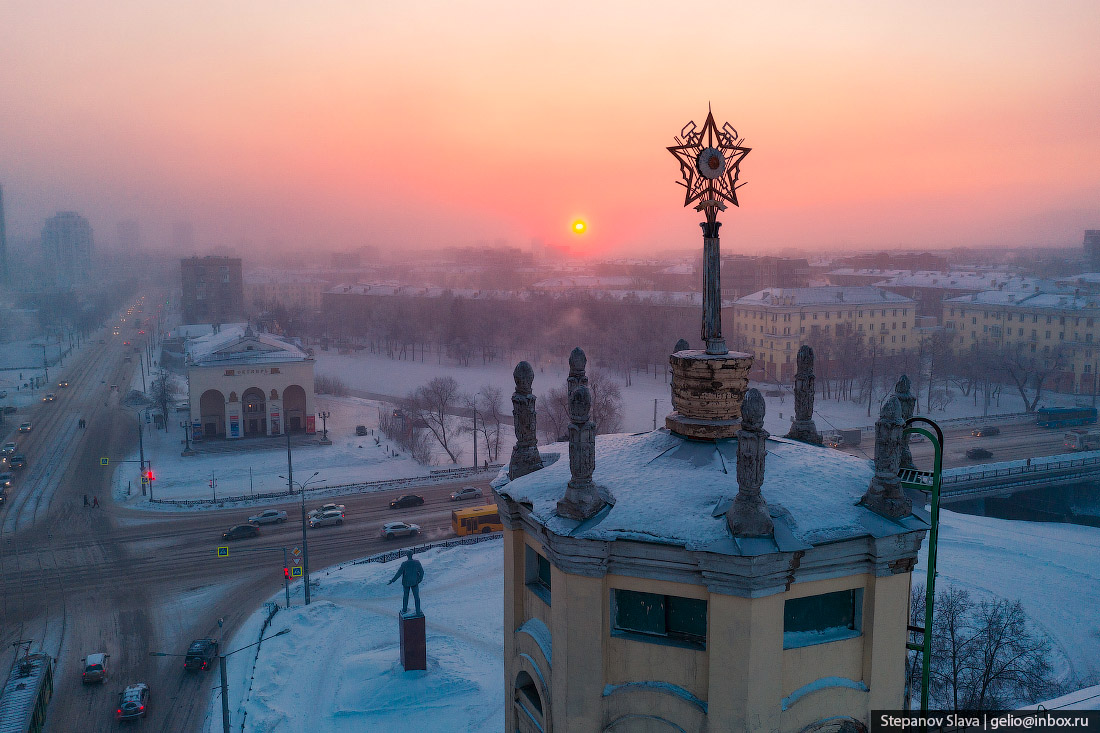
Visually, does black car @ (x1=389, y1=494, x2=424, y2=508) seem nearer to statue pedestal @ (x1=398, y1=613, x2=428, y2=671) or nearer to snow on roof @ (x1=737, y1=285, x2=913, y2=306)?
statue pedestal @ (x1=398, y1=613, x2=428, y2=671)

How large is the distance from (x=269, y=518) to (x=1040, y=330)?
91908 millimetres

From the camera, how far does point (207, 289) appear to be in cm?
16125

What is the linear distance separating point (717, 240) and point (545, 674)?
15.9 feet

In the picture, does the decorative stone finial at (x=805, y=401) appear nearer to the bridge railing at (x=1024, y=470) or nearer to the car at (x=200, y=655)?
the car at (x=200, y=655)

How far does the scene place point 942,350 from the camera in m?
93.6

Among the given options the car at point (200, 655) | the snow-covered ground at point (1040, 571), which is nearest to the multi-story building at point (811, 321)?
the snow-covered ground at point (1040, 571)

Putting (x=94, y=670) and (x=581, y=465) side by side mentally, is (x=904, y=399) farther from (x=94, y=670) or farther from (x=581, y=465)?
(x=94, y=670)

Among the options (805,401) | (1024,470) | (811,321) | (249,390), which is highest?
(805,401)

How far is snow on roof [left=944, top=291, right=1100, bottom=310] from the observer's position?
92062mm

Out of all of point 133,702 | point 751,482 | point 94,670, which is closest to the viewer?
point 751,482

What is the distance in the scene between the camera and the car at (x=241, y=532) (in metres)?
45.3

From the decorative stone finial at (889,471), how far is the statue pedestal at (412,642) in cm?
2451

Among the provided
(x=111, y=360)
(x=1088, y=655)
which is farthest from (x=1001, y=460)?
(x=111, y=360)

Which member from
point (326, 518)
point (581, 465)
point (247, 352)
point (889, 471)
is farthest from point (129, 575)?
point (889, 471)
